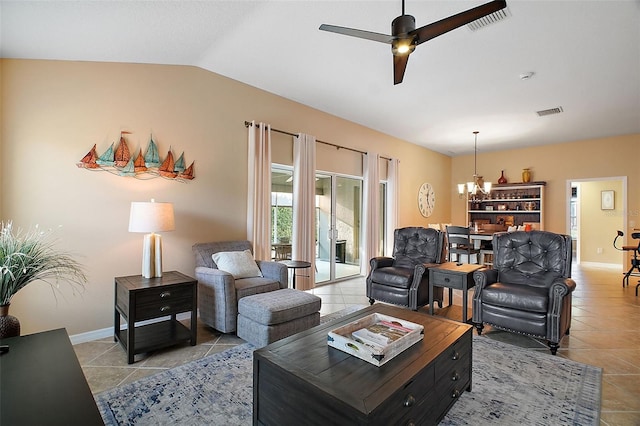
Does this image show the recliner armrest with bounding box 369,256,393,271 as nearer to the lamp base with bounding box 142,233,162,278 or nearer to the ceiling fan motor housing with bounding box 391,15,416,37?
the lamp base with bounding box 142,233,162,278

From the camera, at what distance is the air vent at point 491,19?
9.03 feet

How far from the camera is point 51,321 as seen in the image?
297 cm

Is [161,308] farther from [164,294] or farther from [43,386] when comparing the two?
[43,386]

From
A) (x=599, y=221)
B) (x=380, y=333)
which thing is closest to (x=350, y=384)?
(x=380, y=333)

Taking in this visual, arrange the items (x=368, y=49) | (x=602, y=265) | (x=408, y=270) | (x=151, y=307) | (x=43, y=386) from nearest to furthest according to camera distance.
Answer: (x=43, y=386) → (x=151, y=307) → (x=368, y=49) → (x=408, y=270) → (x=602, y=265)

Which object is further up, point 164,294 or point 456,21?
point 456,21

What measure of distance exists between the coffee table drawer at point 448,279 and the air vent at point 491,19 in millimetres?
2546

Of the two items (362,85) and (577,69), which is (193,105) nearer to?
(362,85)

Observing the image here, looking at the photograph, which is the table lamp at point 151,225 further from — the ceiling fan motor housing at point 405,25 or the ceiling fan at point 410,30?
the ceiling fan motor housing at point 405,25

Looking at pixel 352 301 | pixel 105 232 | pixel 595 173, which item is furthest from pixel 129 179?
pixel 595 173

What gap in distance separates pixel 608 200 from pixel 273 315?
31.5 feet

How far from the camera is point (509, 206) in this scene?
27.3 ft

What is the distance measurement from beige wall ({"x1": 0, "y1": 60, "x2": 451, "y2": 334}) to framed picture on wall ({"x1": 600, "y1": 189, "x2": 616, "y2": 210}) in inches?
362

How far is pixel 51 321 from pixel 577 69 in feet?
20.8
